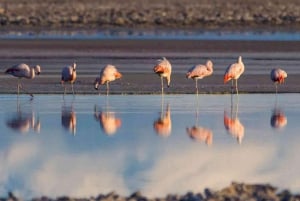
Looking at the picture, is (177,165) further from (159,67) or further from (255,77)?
(255,77)

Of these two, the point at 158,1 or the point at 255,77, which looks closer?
the point at 255,77

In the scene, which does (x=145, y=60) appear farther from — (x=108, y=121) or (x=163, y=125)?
(x=163, y=125)

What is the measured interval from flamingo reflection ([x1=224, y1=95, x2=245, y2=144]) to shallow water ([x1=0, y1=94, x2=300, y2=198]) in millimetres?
16

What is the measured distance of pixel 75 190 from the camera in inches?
490

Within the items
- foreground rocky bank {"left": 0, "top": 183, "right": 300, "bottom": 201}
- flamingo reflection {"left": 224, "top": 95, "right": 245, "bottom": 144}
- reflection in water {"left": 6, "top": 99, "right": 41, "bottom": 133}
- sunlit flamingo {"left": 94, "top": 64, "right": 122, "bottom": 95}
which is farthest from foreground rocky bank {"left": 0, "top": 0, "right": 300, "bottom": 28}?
foreground rocky bank {"left": 0, "top": 183, "right": 300, "bottom": 201}

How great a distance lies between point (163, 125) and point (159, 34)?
95.8 ft

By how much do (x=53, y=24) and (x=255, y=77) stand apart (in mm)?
27613

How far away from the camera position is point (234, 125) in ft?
58.9

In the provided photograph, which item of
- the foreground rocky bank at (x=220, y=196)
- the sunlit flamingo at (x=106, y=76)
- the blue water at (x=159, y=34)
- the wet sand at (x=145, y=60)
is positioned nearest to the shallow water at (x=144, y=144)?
the foreground rocky bank at (x=220, y=196)

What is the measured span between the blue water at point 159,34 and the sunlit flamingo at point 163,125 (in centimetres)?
2384

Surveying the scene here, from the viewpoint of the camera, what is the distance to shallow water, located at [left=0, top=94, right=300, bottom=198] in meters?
13.0

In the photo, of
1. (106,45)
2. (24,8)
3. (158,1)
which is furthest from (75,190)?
(158,1)

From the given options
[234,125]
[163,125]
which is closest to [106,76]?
[163,125]

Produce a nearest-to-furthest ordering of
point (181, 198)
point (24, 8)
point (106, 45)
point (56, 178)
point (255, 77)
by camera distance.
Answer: point (181, 198), point (56, 178), point (255, 77), point (106, 45), point (24, 8)
